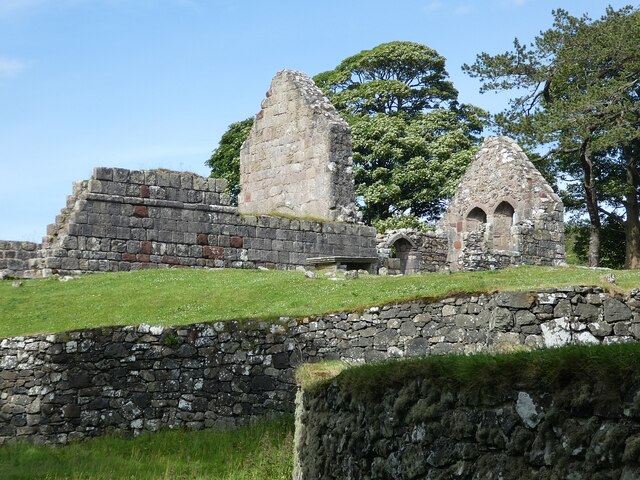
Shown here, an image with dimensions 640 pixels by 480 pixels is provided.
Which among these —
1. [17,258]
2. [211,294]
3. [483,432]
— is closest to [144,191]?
[17,258]

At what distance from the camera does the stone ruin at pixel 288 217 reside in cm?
2250

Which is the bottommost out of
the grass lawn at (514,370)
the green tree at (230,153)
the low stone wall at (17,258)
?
the grass lawn at (514,370)

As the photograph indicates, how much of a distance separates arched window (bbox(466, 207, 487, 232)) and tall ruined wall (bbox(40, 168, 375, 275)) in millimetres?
7737

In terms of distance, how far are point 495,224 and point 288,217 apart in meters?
8.81

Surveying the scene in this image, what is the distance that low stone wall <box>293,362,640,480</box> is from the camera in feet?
16.7

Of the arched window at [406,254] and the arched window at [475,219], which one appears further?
the arched window at [475,219]

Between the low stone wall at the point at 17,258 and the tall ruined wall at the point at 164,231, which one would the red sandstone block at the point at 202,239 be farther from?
the low stone wall at the point at 17,258

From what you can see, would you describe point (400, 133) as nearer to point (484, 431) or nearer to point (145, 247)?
point (145, 247)

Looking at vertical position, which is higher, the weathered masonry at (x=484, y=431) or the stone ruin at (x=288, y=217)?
A: the stone ruin at (x=288, y=217)

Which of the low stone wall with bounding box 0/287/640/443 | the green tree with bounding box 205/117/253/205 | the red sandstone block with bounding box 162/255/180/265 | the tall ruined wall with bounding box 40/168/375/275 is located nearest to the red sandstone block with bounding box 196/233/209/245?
the tall ruined wall with bounding box 40/168/375/275

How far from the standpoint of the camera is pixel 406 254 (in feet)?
101

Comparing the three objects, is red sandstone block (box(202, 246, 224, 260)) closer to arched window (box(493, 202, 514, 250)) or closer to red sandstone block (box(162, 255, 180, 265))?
red sandstone block (box(162, 255, 180, 265))

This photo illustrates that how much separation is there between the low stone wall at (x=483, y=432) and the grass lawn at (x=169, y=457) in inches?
156

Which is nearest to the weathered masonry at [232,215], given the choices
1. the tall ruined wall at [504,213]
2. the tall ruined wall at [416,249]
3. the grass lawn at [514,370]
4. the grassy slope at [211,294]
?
the grassy slope at [211,294]
